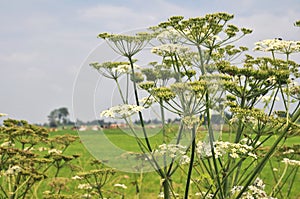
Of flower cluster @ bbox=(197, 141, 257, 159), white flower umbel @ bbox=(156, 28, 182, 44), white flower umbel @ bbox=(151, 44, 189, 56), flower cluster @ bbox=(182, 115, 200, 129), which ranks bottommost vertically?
flower cluster @ bbox=(197, 141, 257, 159)

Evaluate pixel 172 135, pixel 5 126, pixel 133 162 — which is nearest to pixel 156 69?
pixel 172 135

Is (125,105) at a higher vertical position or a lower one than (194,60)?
lower

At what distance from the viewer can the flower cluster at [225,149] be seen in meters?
3.60

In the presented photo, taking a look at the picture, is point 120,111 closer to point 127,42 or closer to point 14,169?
point 127,42

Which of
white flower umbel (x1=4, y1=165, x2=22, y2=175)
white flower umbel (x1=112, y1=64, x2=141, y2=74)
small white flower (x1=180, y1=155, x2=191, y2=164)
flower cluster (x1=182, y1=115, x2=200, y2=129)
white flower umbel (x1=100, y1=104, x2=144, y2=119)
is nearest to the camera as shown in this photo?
flower cluster (x1=182, y1=115, x2=200, y2=129)

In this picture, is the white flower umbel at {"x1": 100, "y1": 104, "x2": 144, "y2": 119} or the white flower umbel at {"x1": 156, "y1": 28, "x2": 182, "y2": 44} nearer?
the white flower umbel at {"x1": 100, "y1": 104, "x2": 144, "y2": 119}

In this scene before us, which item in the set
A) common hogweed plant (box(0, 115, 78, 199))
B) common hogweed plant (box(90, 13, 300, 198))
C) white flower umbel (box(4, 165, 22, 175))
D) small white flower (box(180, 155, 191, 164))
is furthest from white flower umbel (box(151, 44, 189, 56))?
white flower umbel (box(4, 165, 22, 175))

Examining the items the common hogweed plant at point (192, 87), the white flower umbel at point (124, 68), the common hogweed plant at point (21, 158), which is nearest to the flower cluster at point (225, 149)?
the common hogweed plant at point (192, 87)

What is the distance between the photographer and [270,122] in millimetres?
3699

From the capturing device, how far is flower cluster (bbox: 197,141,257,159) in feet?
11.8

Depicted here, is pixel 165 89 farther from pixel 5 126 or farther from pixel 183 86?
pixel 5 126

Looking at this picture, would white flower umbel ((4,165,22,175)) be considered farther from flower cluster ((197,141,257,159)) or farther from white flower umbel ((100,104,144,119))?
flower cluster ((197,141,257,159))

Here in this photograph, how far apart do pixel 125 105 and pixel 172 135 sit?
2.04 feet

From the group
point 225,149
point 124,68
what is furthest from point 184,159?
point 124,68
